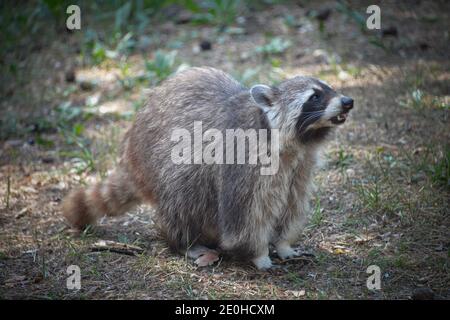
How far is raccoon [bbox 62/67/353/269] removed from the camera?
3.97 metres

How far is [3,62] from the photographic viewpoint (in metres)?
7.96

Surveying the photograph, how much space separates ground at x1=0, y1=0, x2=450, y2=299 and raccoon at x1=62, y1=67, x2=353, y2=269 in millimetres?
207

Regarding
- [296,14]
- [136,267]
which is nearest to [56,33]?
[296,14]

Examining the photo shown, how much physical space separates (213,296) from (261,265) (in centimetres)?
54

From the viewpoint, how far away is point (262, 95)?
4047 mm

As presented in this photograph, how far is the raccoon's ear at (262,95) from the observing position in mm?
4035

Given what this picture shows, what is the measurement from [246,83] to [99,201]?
260cm

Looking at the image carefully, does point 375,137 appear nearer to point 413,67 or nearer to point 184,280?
point 413,67

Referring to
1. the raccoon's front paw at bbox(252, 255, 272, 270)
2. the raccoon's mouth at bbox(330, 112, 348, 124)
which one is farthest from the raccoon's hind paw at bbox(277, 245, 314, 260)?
the raccoon's mouth at bbox(330, 112, 348, 124)

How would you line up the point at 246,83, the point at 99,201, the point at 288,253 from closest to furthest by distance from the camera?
1. the point at 288,253
2. the point at 99,201
3. the point at 246,83

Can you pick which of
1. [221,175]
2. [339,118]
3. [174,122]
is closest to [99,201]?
[174,122]

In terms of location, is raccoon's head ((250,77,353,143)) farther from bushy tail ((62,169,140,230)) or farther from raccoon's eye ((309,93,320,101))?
bushy tail ((62,169,140,230))

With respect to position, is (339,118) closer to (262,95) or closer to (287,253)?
(262,95)
